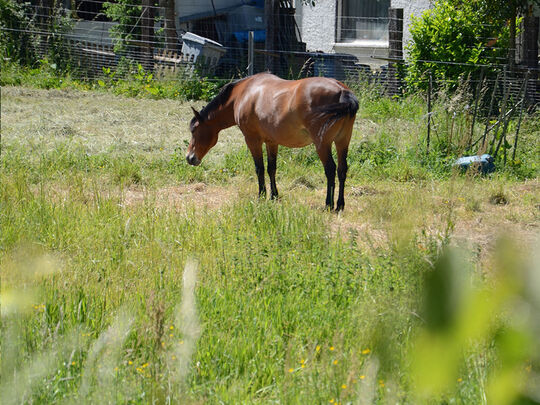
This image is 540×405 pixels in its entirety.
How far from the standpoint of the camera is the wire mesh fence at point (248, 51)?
13.0 meters

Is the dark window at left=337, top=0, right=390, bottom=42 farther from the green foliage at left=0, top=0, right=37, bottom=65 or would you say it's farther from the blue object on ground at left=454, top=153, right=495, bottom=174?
the blue object on ground at left=454, top=153, right=495, bottom=174

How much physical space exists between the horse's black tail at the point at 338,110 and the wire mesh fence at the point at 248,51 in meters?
5.52

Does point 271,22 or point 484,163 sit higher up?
point 271,22

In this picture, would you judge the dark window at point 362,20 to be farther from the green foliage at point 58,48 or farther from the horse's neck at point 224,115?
the horse's neck at point 224,115

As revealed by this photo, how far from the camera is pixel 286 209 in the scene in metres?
5.31

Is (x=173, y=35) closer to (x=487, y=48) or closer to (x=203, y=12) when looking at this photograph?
(x=203, y=12)

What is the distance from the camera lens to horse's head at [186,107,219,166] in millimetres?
7598

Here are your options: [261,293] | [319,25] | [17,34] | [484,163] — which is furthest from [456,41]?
[261,293]

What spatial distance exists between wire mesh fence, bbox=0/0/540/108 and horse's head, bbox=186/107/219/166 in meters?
4.47

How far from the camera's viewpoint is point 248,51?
45.9 feet

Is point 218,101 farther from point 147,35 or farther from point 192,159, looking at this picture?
point 147,35

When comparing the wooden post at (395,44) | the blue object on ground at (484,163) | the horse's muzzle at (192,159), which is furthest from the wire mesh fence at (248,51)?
the horse's muzzle at (192,159)

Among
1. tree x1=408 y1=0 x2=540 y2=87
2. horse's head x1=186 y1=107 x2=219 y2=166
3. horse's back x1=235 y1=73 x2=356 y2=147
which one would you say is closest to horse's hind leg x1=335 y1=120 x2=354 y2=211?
horse's back x1=235 y1=73 x2=356 y2=147

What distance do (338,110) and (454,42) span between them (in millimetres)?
7939
